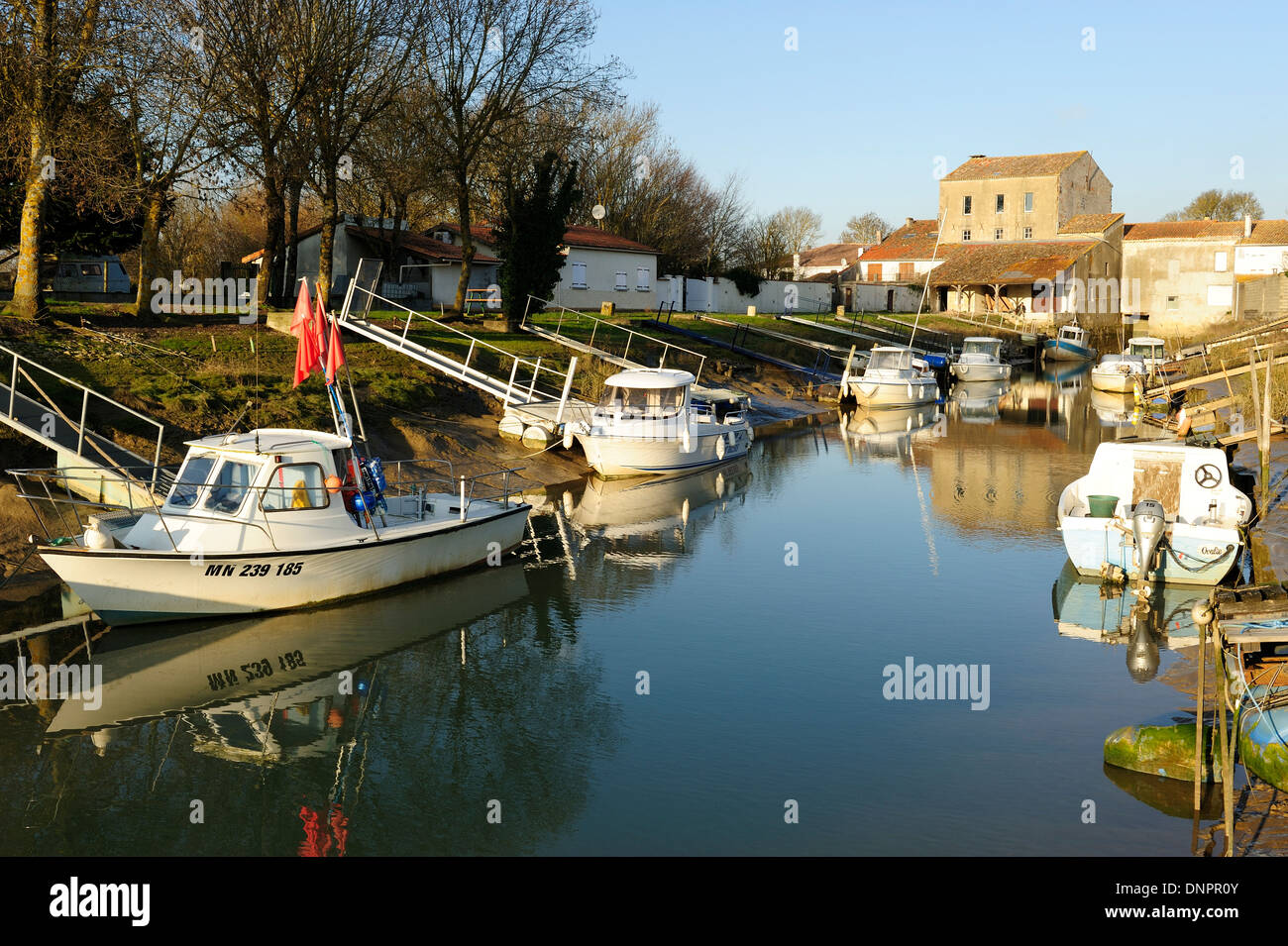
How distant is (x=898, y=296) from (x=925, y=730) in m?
74.7

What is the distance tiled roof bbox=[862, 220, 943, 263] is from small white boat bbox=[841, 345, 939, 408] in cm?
3742

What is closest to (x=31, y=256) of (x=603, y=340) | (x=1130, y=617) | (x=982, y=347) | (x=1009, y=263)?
(x=603, y=340)

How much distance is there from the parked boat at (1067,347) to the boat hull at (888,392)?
25.4 m

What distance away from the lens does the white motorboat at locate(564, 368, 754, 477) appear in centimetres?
3022

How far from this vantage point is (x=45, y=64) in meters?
25.4

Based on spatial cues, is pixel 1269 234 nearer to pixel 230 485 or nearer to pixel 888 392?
pixel 888 392

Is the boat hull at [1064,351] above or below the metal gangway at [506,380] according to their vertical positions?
above

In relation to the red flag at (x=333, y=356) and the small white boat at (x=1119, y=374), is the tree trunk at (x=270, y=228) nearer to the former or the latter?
the red flag at (x=333, y=356)

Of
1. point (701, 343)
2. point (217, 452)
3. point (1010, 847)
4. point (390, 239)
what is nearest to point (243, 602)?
point (217, 452)

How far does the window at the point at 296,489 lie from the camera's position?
57.1ft

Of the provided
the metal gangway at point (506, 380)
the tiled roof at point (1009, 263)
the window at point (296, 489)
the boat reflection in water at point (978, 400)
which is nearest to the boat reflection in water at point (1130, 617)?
the window at point (296, 489)

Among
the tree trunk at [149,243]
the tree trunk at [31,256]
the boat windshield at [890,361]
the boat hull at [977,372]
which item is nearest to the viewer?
the tree trunk at [31,256]

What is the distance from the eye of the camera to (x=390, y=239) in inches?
2082
